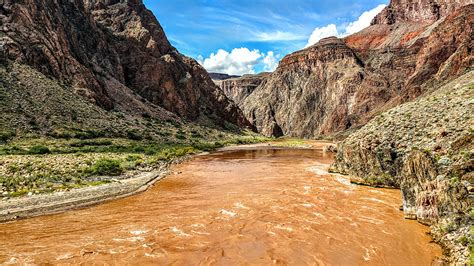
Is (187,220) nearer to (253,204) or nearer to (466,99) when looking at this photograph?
(253,204)

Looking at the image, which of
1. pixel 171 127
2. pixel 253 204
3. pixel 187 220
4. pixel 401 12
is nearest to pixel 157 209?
pixel 187 220

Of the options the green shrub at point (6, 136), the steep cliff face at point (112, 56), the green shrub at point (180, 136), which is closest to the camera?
the green shrub at point (6, 136)

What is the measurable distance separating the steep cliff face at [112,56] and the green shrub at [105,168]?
4236 cm

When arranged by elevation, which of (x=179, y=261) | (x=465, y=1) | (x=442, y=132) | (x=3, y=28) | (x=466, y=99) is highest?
(x=465, y=1)

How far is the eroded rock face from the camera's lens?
158 m

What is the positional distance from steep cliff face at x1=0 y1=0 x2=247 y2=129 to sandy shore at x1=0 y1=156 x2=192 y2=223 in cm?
4839

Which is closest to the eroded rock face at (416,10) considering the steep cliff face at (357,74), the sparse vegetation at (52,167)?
the steep cliff face at (357,74)

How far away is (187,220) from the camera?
1788cm

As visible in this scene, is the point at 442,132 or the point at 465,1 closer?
the point at 442,132

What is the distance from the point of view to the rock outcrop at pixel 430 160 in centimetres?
1411

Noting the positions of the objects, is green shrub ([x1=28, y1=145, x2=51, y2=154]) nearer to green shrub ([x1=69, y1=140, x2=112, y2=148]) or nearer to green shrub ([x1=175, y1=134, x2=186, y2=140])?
green shrub ([x1=69, y1=140, x2=112, y2=148])

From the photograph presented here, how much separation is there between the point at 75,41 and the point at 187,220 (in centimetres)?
7996

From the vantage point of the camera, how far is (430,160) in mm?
17188

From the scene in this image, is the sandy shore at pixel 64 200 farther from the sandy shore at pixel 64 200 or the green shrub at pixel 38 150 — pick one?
the green shrub at pixel 38 150
